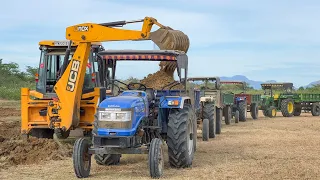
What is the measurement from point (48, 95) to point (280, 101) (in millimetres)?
19607

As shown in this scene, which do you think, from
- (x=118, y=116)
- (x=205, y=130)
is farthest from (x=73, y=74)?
(x=205, y=130)

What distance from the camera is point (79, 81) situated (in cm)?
1023

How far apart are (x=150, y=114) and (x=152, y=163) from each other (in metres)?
1.44

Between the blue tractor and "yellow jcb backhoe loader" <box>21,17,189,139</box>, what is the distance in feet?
1.96

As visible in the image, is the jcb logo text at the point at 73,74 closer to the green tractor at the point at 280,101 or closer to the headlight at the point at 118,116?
the headlight at the point at 118,116

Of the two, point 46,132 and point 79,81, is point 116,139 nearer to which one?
point 79,81

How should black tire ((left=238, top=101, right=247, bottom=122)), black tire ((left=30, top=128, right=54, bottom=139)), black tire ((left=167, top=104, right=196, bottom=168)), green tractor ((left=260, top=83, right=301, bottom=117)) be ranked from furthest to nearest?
green tractor ((left=260, top=83, right=301, bottom=117))
black tire ((left=238, top=101, right=247, bottom=122))
black tire ((left=30, top=128, right=54, bottom=139))
black tire ((left=167, top=104, right=196, bottom=168))

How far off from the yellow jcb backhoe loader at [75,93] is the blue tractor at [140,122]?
0.60 metres

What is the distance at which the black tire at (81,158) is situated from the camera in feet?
28.0

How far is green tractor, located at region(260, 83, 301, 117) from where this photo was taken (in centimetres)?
2858

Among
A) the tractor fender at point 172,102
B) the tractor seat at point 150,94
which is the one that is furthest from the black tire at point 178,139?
the tractor seat at point 150,94

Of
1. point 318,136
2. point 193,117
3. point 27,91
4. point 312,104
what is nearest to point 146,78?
point 193,117

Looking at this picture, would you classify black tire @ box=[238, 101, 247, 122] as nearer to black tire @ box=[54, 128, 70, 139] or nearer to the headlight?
black tire @ box=[54, 128, 70, 139]

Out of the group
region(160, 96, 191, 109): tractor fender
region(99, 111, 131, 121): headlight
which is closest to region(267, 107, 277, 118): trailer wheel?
region(160, 96, 191, 109): tractor fender
